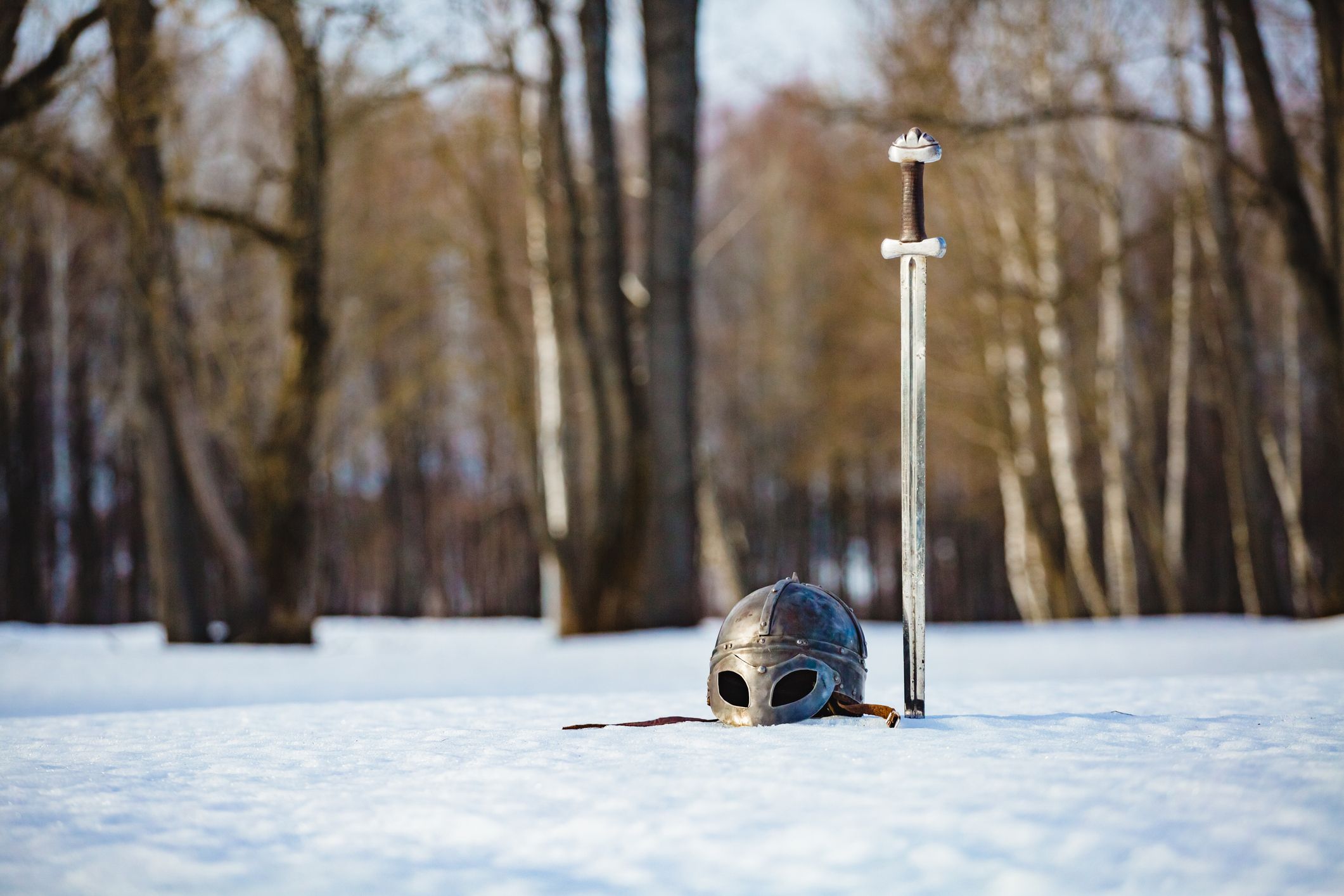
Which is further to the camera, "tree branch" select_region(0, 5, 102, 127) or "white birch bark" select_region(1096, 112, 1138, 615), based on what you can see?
"white birch bark" select_region(1096, 112, 1138, 615)

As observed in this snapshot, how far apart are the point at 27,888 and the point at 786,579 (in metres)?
2.59

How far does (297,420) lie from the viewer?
1161cm

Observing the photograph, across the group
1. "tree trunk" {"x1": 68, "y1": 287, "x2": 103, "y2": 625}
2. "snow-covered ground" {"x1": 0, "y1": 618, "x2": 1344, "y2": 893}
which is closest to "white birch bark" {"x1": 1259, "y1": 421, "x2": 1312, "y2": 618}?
"snow-covered ground" {"x1": 0, "y1": 618, "x2": 1344, "y2": 893}

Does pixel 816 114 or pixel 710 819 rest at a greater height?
pixel 816 114

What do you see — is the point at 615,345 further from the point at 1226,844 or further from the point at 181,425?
the point at 1226,844

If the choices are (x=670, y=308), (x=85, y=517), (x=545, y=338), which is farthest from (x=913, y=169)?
(x=85, y=517)

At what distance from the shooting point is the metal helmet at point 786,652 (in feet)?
14.7

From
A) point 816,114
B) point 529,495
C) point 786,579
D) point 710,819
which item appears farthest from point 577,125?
point 710,819

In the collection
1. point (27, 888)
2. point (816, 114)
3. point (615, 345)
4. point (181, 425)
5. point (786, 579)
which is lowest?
point (27, 888)

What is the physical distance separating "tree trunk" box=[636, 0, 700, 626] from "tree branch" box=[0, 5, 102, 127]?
4.73 meters

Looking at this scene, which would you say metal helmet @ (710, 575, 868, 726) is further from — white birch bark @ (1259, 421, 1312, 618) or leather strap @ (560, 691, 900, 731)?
white birch bark @ (1259, 421, 1312, 618)

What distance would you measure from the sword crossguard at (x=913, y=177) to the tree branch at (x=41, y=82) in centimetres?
685

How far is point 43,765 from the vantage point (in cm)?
429

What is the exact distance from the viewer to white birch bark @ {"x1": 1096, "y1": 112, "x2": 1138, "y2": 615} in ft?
59.6
